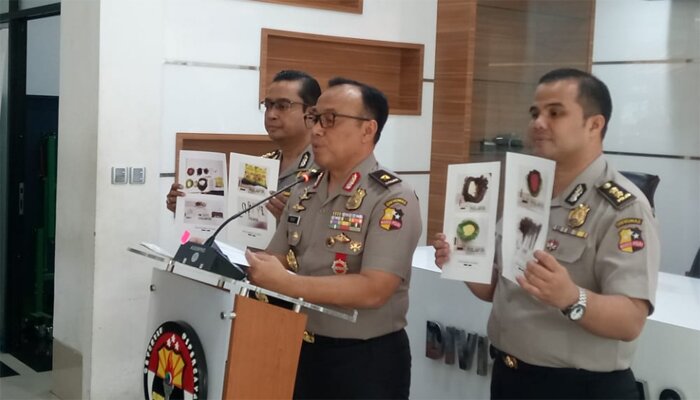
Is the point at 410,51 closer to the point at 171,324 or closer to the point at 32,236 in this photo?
the point at 32,236

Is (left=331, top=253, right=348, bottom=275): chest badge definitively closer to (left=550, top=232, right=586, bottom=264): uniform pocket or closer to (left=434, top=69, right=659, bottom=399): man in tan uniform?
(left=434, top=69, right=659, bottom=399): man in tan uniform

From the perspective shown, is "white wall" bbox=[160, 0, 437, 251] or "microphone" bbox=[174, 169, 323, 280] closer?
"microphone" bbox=[174, 169, 323, 280]

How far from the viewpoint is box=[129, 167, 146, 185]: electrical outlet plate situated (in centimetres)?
415

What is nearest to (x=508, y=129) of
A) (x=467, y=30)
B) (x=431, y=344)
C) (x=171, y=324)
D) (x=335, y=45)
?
(x=467, y=30)

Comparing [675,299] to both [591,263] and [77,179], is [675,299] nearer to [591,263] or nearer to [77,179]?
[591,263]

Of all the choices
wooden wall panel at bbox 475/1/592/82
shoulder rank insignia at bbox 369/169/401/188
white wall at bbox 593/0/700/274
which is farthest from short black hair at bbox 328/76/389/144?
wooden wall panel at bbox 475/1/592/82

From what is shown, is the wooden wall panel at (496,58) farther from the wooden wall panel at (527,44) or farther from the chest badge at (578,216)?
the chest badge at (578,216)

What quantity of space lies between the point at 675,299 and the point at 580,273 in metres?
1.00

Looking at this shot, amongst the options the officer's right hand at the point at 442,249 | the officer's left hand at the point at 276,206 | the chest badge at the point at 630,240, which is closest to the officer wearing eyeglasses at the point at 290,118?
the officer's left hand at the point at 276,206

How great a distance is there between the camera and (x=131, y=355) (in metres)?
4.26

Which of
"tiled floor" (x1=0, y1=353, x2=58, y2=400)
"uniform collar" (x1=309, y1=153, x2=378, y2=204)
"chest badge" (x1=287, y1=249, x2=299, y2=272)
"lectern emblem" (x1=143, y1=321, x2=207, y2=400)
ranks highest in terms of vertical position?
"uniform collar" (x1=309, y1=153, x2=378, y2=204)

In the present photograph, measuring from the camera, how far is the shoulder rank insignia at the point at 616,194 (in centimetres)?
194

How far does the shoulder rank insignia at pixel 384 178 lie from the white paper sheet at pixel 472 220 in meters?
0.19

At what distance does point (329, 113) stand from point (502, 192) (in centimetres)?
53
